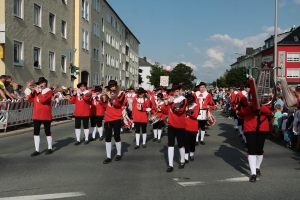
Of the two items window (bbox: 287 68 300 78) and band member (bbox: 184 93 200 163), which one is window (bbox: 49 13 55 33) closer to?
band member (bbox: 184 93 200 163)

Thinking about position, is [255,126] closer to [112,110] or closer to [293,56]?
[112,110]

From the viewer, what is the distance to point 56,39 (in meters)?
27.1

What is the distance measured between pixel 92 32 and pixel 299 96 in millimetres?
31608

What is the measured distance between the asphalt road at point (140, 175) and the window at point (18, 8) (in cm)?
1277

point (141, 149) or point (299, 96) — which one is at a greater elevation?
point (299, 96)

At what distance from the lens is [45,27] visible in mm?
25031

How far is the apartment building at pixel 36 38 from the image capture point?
1959cm

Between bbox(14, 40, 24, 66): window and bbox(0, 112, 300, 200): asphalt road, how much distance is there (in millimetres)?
11670

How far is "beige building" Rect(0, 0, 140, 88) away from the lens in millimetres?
20002

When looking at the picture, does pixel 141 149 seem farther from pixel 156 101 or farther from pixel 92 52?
pixel 92 52

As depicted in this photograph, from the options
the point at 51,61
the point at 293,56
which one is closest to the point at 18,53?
the point at 51,61

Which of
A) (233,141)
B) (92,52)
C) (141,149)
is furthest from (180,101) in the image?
(92,52)

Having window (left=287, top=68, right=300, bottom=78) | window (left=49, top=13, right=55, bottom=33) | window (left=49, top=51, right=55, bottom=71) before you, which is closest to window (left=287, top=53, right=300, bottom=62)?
window (left=287, top=68, right=300, bottom=78)

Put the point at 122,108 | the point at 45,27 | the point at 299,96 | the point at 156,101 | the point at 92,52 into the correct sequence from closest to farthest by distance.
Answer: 1. the point at 122,108
2. the point at 299,96
3. the point at 156,101
4. the point at 45,27
5. the point at 92,52
